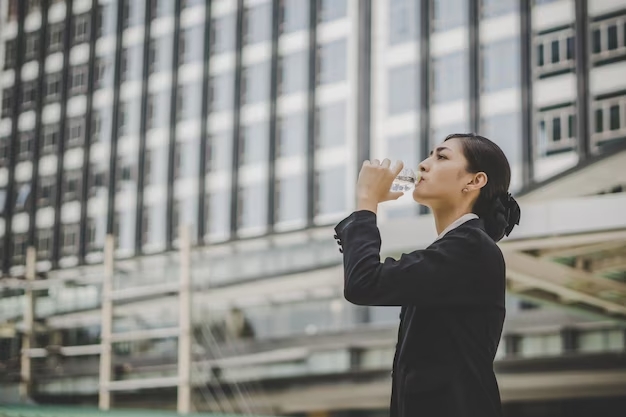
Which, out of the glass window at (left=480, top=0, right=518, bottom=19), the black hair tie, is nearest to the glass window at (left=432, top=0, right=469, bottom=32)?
the glass window at (left=480, top=0, right=518, bottom=19)

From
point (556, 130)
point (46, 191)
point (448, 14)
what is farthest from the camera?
point (46, 191)

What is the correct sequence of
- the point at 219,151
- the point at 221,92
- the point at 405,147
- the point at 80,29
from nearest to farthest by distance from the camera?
the point at 405,147 < the point at 219,151 < the point at 221,92 < the point at 80,29

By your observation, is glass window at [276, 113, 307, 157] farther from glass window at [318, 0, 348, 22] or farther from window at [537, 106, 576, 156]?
window at [537, 106, 576, 156]

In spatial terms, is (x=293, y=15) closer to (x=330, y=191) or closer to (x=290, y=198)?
(x=290, y=198)

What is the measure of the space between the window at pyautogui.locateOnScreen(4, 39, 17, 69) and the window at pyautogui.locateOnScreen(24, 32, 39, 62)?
44 centimetres

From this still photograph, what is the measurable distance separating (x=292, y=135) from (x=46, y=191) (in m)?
9.38

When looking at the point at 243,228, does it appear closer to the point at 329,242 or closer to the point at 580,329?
the point at 329,242

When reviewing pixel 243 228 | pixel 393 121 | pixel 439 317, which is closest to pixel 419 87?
pixel 393 121

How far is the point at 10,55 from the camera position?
34.4m

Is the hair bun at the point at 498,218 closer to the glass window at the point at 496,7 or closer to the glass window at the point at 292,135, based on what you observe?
the glass window at the point at 496,7

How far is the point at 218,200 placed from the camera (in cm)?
2839

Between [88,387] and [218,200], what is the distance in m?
15.9

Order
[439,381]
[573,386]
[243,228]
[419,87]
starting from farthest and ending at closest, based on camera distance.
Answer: [243,228], [419,87], [573,386], [439,381]

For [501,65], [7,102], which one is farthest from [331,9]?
[7,102]
